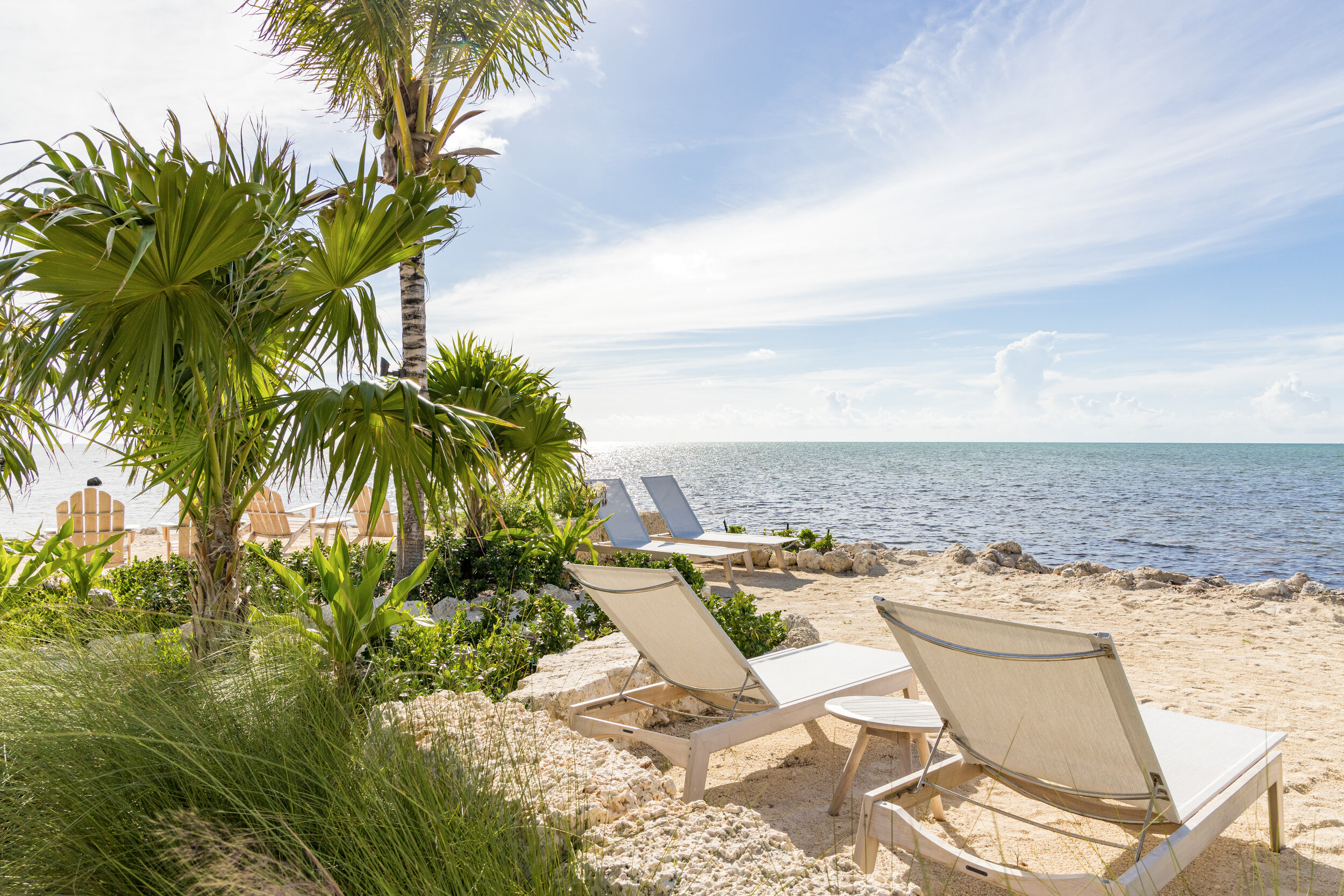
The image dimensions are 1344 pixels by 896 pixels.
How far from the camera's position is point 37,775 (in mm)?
1799

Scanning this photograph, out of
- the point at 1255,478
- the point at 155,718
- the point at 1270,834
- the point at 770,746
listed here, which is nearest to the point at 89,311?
the point at 155,718

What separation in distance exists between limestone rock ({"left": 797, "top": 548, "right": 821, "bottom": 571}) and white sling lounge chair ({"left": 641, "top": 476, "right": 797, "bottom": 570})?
222mm

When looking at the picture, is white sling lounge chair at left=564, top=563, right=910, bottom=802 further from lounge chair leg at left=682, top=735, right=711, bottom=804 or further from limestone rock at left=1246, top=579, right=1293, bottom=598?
limestone rock at left=1246, top=579, right=1293, bottom=598

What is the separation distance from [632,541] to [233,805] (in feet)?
24.5

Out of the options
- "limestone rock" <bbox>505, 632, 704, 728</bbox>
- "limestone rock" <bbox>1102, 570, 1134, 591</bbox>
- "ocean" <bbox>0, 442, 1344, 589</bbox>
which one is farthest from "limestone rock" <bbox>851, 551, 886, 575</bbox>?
"ocean" <bbox>0, 442, 1344, 589</bbox>

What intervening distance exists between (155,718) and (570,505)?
779cm

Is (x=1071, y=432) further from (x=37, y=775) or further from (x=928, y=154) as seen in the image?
(x=37, y=775)

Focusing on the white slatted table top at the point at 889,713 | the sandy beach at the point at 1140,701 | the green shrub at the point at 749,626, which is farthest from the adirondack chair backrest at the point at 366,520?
the white slatted table top at the point at 889,713

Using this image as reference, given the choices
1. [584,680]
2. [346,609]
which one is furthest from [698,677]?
[346,609]

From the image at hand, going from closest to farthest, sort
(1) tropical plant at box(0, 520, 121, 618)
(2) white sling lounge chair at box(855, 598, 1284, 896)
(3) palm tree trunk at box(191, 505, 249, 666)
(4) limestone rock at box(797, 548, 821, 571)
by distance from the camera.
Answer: (2) white sling lounge chair at box(855, 598, 1284, 896) → (3) palm tree trunk at box(191, 505, 249, 666) → (1) tropical plant at box(0, 520, 121, 618) → (4) limestone rock at box(797, 548, 821, 571)

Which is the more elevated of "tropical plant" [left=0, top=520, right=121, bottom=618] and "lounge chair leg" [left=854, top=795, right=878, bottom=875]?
"tropical plant" [left=0, top=520, right=121, bottom=618]

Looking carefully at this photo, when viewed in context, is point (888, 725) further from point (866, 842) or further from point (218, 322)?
point (218, 322)

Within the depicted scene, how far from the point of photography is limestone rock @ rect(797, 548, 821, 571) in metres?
9.24

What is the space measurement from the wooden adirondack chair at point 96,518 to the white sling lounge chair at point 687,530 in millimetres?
6651
